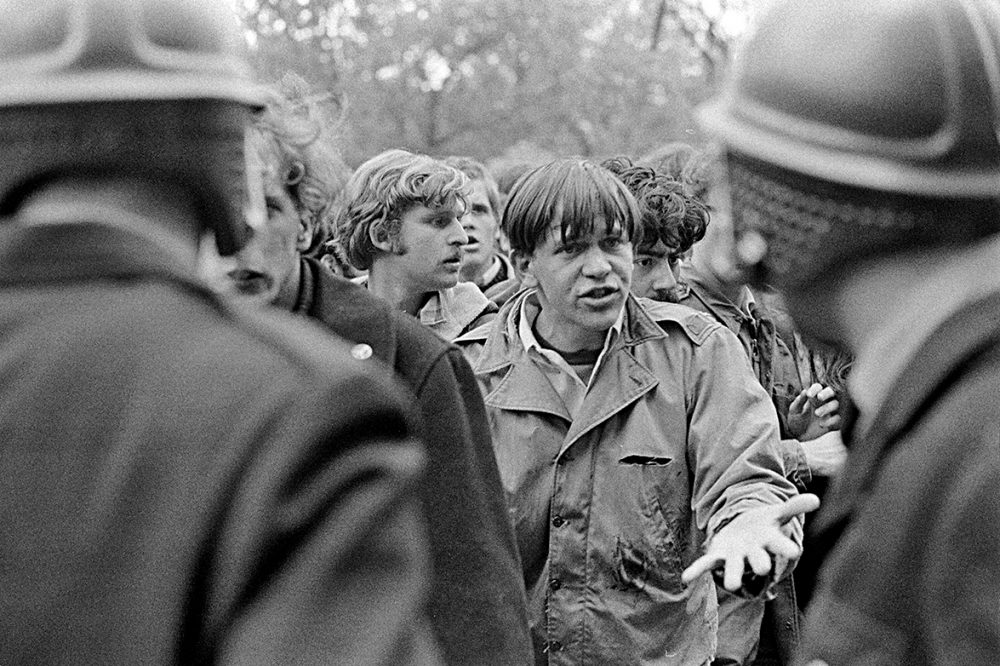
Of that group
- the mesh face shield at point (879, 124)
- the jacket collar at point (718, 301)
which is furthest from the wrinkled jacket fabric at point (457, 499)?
the jacket collar at point (718, 301)

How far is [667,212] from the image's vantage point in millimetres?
6098

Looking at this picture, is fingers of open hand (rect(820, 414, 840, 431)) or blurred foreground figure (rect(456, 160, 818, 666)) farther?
fingers of open hand (rect(820, 414, 840, 431))

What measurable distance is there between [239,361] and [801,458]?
12.0 feet

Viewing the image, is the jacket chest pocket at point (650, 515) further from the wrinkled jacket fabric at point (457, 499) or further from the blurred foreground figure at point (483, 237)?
the blurred foreground figure at point (483, 237)

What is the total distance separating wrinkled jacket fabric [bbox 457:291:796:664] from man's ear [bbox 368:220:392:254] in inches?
52.6

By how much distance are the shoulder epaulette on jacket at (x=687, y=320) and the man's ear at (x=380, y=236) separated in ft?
4.17

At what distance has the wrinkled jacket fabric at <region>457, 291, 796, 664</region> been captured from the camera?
4598 millimetres

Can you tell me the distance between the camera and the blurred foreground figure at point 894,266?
1.86 m

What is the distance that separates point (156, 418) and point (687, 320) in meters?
3.13

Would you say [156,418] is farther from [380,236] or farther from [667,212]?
[667,212]

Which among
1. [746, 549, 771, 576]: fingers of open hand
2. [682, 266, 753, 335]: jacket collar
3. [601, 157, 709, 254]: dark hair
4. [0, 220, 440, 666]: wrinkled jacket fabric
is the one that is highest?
[0, 220, 440, 666]: wrinkled jacket fabric

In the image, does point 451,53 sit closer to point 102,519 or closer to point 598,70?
point 598,70

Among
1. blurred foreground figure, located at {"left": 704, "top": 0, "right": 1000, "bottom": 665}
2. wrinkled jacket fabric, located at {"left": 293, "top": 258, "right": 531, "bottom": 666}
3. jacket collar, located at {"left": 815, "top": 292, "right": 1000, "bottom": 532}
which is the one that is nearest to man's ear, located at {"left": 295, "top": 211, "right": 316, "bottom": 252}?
wrinkled jacket fabric, located at {"left": 293, "top": 258, "right": 531, "bottom": 666}

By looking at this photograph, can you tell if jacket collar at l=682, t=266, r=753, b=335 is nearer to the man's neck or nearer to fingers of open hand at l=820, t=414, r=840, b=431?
fingers of open hand at l=820, t=414, r=840, b=431
